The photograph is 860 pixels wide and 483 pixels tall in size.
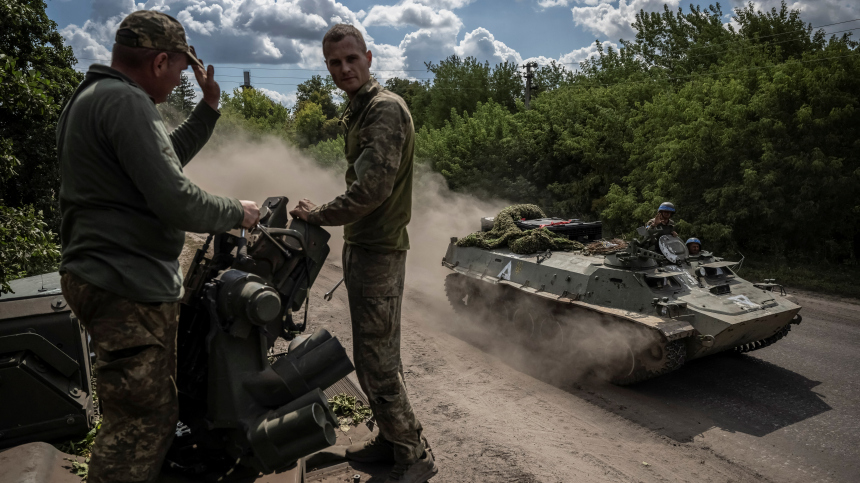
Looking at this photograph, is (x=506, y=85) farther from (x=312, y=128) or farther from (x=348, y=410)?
(x=348, y=410)

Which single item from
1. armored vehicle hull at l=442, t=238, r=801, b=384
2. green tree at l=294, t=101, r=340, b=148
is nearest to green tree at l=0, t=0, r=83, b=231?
armored vehicle hull at l=442, t=238, r=801, b=384

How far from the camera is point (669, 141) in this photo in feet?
54.3

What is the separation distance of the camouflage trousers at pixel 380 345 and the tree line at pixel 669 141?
9.54ft

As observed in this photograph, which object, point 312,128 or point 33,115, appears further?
point 312,128

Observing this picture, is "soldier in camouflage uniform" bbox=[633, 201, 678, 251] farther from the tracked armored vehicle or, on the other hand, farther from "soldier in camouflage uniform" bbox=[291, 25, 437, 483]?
"soldier in camouflage uniform" bbox=[291, 25, 437, 483]

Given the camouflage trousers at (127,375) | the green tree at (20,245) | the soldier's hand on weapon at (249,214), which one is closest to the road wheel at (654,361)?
the soldier's hand on weapon at (249,214)

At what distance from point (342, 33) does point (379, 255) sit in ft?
4.11

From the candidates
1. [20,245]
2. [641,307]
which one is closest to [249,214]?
[20,245]

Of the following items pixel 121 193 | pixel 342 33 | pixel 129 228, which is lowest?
pixel 129 228

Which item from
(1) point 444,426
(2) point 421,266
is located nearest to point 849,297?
(2) point 421,266

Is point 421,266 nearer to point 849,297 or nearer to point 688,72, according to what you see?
point 849,297

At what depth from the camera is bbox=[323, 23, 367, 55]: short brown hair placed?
3.35m

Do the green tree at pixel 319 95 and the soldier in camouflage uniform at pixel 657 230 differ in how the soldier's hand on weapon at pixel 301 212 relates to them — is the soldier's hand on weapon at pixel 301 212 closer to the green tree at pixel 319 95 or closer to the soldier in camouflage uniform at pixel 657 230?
the soldier in camouflage uniform at pixel 657 230

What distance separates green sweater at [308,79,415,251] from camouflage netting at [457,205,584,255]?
18.2 feet
